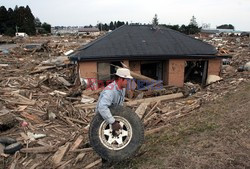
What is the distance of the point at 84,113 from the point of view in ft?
33.0

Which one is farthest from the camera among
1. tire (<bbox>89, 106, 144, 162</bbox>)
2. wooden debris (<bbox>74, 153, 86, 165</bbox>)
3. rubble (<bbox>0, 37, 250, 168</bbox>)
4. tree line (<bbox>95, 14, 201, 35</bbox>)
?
tree line (<bbox>95, 14, 201, 35</bbox>)

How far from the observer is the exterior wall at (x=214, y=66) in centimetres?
1644

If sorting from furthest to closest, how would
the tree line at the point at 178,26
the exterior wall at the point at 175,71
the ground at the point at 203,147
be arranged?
1. the tree line at the point at 178,26
2. the exterior wall at the point at 175,71
3. the ground at the point at 203,147

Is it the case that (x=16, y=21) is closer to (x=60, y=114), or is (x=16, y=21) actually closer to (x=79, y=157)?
(x=60, y=114)

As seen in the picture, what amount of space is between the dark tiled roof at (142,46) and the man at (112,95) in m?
9.75

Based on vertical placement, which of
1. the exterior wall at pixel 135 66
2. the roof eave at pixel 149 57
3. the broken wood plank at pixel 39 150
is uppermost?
the roof eave at pixel 149 57

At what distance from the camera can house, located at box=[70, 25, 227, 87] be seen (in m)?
14.2

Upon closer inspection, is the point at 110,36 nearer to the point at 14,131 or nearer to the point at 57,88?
the point at 57,88

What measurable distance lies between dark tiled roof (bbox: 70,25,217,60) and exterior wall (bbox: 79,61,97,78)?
487 mm

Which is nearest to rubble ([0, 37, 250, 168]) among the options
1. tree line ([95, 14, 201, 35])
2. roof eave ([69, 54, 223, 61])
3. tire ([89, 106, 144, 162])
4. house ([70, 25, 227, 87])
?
tire ([89, 106, 144, 162])

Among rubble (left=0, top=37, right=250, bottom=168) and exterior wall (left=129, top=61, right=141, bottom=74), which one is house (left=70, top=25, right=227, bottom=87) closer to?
exterior wall (left=129, top=61, right=141, bottom=74)

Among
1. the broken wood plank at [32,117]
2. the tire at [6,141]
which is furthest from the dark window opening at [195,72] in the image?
the tire at [6,141]

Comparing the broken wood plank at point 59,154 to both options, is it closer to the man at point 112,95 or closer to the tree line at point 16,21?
the man at point 112,95

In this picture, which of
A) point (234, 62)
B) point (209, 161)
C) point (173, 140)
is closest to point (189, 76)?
point (234, 62)
